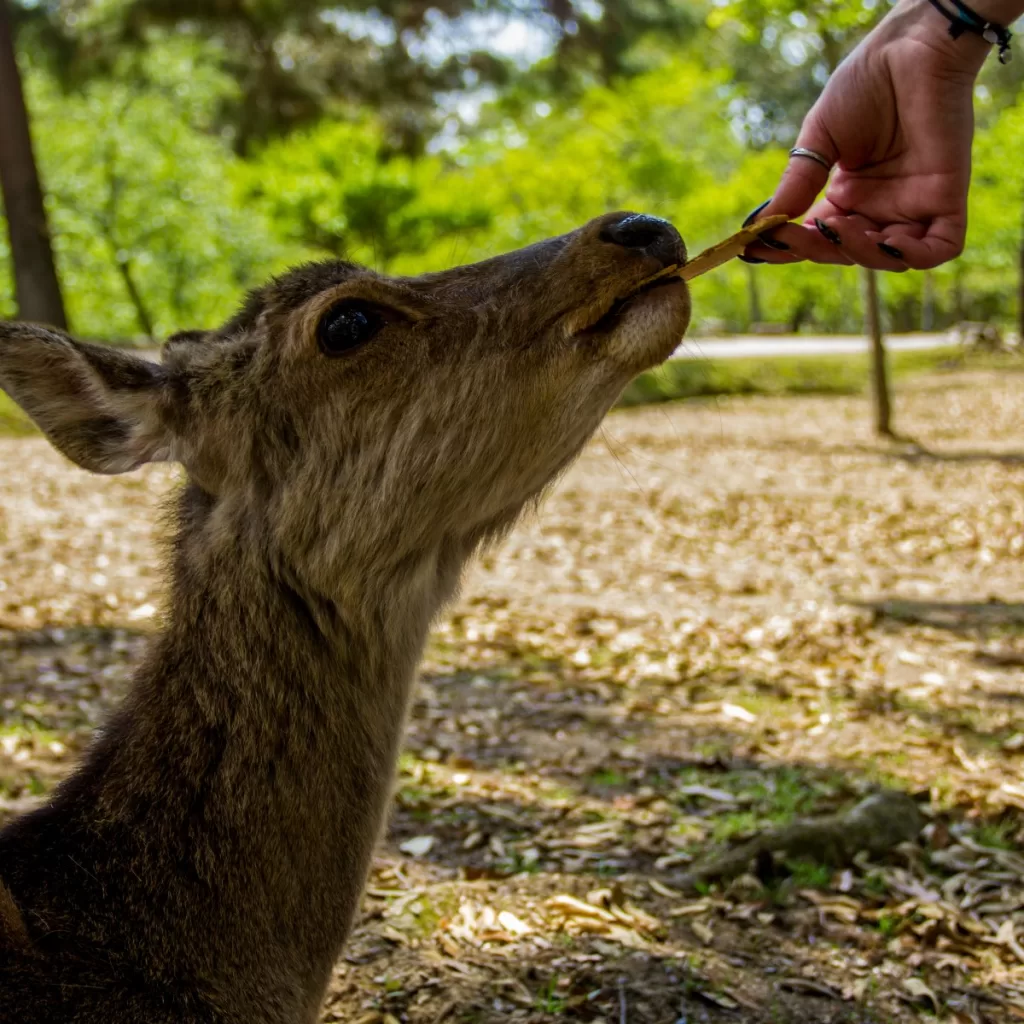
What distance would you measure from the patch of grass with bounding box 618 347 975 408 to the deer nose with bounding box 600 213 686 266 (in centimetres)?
1678

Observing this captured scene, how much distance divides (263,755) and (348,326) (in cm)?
98

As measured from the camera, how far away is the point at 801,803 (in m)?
4.57

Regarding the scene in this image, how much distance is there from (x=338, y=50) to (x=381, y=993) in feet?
88.6

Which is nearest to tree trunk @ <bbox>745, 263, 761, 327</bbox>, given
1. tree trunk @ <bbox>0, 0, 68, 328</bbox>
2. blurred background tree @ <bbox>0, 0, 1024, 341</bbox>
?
blurred background tree @ <bbox>0, 0, 1024, 341</bbox>

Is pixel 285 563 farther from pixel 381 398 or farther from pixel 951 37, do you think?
pixel 951 37

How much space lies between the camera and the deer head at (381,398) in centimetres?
Result: 255

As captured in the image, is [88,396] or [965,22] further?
[965,22]

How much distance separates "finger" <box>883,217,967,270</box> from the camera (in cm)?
292

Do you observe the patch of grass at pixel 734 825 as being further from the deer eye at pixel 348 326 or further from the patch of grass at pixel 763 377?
the patch of grass at pixel 763 377

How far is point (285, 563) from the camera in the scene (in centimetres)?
262

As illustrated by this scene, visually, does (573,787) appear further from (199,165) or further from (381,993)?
(199,165)

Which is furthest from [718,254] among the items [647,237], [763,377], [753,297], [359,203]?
[753,297]

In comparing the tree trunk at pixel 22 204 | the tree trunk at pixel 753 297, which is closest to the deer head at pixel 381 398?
the tree trunk at pixel 22 204

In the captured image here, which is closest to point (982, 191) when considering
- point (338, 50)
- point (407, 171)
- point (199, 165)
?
point (407, 171)
